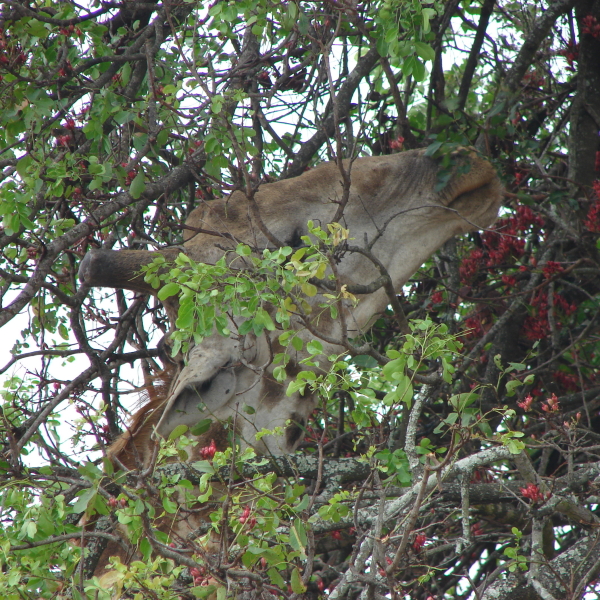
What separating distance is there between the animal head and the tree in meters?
0.15

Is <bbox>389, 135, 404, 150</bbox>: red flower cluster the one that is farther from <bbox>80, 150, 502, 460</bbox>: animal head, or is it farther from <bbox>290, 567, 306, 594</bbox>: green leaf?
<bbox>290, 567, 306, 594</bbox>: green leaf

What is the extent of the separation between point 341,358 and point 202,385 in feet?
1.94

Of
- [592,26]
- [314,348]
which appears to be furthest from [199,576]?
[592,26]

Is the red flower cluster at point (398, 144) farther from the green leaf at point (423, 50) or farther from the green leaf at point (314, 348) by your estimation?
the green leaf at point (314, 348)

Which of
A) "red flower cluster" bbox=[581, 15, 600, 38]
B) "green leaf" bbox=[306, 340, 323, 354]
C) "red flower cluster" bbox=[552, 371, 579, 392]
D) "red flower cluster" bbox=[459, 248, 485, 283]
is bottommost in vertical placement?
"red flower cluster" bbox=[552, 371, 579, 392]

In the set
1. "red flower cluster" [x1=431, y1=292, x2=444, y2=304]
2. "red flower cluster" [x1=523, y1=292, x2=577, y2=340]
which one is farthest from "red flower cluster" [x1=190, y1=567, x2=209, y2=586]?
"red flower cluster" [x1=431, y1=292, x2=444, y2=304]

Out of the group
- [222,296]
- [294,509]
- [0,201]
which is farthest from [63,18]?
[294,509]

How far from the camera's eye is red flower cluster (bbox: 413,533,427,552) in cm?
294

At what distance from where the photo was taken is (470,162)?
365 cm

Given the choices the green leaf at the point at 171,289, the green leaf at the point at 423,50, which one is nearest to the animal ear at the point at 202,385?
the green leaf at the point at 171,289

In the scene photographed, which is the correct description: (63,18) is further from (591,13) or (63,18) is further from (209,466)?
(591,13)

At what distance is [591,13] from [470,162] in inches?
81.3

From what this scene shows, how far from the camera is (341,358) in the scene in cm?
306

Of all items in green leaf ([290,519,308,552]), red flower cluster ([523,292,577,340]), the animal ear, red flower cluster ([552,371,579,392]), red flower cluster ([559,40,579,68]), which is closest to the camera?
green leaf ([290,519,308,552])
